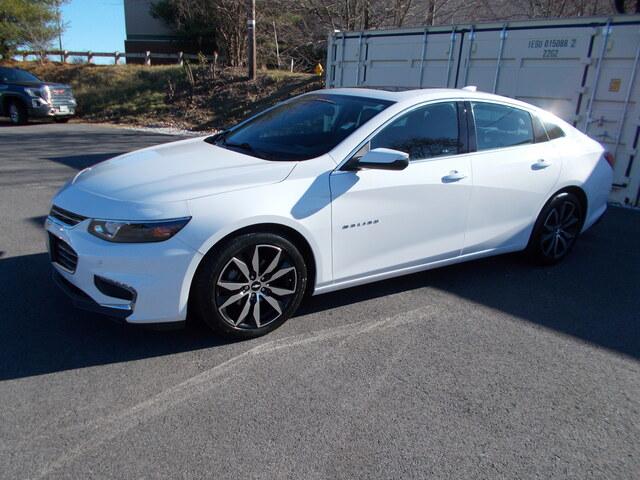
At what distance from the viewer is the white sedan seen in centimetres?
291

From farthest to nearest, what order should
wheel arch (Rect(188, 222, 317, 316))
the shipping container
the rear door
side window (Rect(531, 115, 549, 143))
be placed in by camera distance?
the shipping container, side window (Rect(531, 115, 549, 143)), the rear door, wheel arch (Rect(188, 222, 317, 316))

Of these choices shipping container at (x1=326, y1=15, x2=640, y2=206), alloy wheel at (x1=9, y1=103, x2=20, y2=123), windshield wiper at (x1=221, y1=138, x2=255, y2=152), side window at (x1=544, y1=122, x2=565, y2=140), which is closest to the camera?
windshield wiper at (x1=221, y1=138, x2=255, y2=152)

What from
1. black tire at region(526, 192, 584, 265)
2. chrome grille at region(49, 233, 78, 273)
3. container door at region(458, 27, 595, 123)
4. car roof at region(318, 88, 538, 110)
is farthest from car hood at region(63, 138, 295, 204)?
container door at region(458, 27, 595, 123)

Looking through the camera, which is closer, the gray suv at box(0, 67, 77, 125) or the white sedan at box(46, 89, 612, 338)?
the white sedan at box(46, 89, 612, 338)

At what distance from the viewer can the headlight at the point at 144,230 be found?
285 cm

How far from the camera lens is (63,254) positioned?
3168 mm

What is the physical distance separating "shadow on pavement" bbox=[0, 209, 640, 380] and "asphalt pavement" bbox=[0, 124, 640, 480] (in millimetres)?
17

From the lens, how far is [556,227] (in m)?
4.80

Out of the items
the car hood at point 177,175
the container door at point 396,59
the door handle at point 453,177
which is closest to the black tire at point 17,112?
the container door at point 396,59

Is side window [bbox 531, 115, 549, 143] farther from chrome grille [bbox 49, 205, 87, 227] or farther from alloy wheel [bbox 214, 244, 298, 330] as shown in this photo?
chrome grille [bbox 49, 205, 87, 227]

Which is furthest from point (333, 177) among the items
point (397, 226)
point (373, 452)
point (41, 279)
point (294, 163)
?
point (41, 279)

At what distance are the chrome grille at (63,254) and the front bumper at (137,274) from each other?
0.04 meters

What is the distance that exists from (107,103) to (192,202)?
2013 centimetres

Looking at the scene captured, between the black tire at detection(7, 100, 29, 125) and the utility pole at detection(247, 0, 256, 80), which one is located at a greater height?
the utility pole at detection(247, 0, 256, 80)
